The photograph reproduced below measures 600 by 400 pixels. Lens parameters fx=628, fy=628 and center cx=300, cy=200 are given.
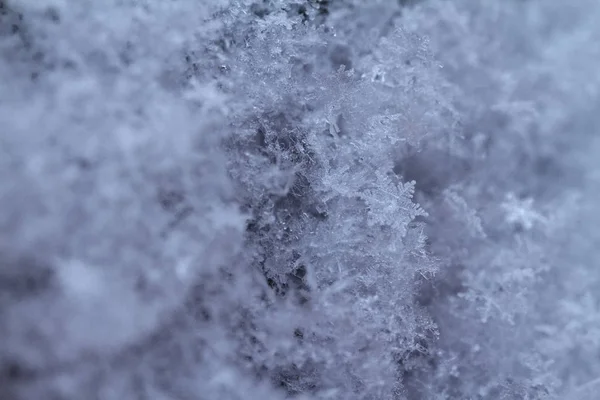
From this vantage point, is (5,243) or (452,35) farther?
(452,35)

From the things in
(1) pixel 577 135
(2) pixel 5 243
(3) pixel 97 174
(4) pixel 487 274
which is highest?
(1) pixel 577 135

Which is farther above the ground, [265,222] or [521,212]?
[521,212]

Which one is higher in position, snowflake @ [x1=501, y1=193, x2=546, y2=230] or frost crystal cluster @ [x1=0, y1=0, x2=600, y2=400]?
snowflake @ [x1=501, y1=193, x2=546, y2=230]

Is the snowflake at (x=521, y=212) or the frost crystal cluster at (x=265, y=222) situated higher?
the snowflake at (x=521, y=212)

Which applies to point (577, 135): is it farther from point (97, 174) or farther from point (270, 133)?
point (97, 174)

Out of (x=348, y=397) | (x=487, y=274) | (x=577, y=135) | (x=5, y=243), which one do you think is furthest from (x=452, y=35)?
(x=5, y=243)

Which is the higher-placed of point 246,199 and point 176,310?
point 246,199

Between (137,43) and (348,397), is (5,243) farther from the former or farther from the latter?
(348,397)
